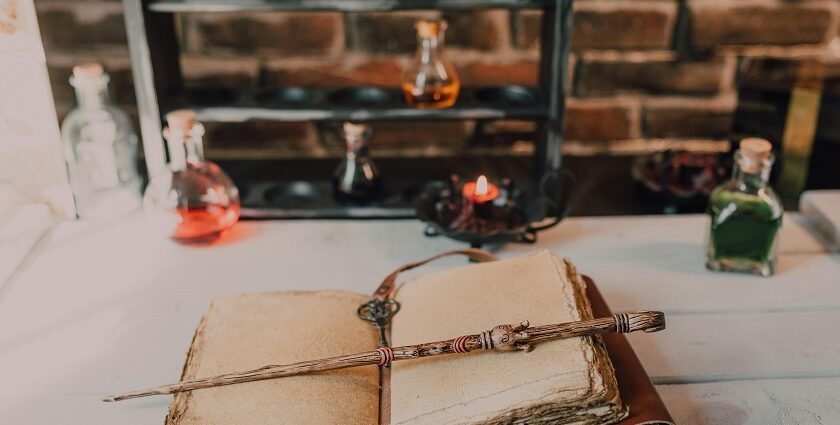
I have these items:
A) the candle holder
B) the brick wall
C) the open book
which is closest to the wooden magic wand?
the open book

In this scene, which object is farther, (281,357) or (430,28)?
(430,28)

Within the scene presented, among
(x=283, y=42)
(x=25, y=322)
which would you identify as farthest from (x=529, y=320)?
(x=283, y=42)

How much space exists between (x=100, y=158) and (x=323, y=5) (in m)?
0.41

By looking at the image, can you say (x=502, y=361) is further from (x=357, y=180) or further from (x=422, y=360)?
(x=357, y=180)

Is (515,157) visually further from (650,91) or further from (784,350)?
(784,350)

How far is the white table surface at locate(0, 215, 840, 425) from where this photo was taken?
78cm

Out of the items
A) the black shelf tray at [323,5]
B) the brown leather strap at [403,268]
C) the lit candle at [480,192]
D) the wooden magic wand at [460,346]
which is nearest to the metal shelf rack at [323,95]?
the black shelf tray at [323,5]

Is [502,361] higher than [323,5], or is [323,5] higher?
[323,5]

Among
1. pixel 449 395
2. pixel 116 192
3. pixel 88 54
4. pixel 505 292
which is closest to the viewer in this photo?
pixel 449 395

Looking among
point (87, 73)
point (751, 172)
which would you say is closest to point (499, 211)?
point (751, 172)

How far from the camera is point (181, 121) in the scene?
1.02 m

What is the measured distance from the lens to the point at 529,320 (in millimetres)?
759

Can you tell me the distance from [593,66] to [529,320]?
0.80 metres

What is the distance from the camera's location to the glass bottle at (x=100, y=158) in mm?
1169
